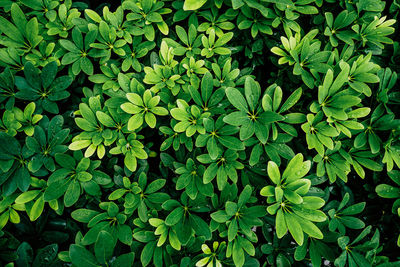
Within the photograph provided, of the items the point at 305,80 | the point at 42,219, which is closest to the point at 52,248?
the point at 42,219

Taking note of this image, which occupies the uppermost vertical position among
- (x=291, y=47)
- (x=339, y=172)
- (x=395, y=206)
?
(x=291, y=47)

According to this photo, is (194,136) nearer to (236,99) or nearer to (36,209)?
(236,99)

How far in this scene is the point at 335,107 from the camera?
4.55ft

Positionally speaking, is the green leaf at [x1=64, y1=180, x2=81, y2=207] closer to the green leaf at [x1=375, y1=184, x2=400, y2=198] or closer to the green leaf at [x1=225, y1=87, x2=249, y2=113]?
the green leaf at [x1=225, y1=87, x2=249, y2=113]

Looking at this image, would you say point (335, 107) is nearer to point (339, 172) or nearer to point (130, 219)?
point (339, 172)

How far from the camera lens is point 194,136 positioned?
58.4 inches

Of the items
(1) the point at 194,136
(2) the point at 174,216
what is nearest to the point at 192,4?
(1) the point at 194,136

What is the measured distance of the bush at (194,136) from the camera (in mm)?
1356

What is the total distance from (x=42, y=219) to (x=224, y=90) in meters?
1.22

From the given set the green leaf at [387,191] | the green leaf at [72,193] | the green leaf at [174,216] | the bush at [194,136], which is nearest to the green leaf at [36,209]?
the bush at [194,136]

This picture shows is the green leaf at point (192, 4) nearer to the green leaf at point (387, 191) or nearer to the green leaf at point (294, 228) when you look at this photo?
the green leaf at point (294, 228)

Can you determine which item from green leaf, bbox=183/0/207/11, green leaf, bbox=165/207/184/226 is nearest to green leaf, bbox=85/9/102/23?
green leaf, bbox=183/0/207/11

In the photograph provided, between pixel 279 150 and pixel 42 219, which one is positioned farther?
pixel 42 219

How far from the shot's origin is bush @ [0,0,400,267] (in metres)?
1.36
